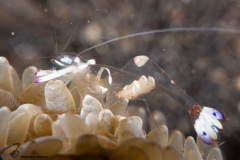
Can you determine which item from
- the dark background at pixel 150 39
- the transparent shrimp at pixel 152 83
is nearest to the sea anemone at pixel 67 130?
the transparent shrimp at pixel 152 83

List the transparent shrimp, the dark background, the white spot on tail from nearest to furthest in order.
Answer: the transparent shrimp
the dark background
the white spot on tail

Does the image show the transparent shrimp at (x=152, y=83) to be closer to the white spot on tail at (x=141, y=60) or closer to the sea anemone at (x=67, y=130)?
the white spot on tail at (x=141, y=60)

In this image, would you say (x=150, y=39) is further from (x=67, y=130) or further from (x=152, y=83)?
(x=67, y=130)

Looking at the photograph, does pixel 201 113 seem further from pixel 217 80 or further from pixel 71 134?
pixel 71 134

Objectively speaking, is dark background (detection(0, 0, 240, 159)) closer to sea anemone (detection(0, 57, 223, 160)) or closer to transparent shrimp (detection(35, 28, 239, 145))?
transparent shrimp (detection(35, 28, 239, 145))

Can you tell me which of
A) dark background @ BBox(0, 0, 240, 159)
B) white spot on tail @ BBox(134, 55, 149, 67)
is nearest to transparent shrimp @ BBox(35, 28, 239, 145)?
white spot on tail @ BBox(134, 55, 149, 67)

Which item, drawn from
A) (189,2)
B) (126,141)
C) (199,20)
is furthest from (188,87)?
(126,141)

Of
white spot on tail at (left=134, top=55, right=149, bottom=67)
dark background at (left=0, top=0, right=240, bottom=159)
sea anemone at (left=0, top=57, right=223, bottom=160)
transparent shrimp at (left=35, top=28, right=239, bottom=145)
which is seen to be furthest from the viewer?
white spot on tail at (left=134, top=55, right=149, bottom=67)

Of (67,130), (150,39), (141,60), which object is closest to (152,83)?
(141,60)
